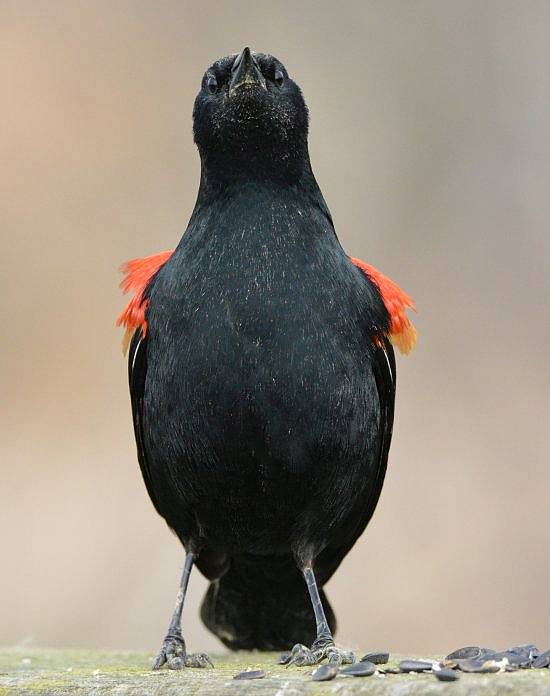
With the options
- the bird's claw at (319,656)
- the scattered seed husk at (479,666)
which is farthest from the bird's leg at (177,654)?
the scattered seed husk at (479,666)

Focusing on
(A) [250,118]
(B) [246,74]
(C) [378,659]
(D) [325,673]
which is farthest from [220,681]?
(B) [246,74]

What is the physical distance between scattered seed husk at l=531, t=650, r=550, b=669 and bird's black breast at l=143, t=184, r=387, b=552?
50.6 inches

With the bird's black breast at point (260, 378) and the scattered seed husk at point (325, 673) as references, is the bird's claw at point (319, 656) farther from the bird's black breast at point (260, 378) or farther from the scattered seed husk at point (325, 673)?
the bird's black breast at point (260, 378)

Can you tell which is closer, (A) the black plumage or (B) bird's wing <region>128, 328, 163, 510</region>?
(A) the black plumage

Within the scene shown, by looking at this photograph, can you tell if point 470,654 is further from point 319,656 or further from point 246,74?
point 246,74

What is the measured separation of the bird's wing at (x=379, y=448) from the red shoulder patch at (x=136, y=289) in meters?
1.06

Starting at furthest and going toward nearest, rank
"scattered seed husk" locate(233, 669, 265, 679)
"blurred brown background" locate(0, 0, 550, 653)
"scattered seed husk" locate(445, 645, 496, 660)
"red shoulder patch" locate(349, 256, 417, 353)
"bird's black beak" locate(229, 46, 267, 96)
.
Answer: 1. "blurred brown background" locate(0, 0, 550, 653)
2. "red shoulder patch" locate(349, 256, 417, 353)
3. "bird's black beak" locate(229, 46, 267, 96)
4. "scattered seed husk" locate(445, 645, 496, 660)
5. "scattered seed husk" locate(233, 669, 265, 679)

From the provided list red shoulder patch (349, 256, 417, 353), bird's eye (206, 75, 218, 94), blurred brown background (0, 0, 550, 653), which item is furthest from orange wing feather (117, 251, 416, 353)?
blurred brown background (0, 0, 550, 653)

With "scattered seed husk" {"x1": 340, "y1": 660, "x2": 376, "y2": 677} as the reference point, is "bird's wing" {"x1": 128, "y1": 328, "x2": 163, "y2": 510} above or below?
above

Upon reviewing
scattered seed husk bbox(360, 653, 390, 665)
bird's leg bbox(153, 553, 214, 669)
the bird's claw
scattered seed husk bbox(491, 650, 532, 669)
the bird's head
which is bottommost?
scattered seed husk bbox(491, 650, 532, 669)

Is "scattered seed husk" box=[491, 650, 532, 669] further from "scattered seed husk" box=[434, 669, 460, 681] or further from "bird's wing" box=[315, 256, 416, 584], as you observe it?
"bird's wing" box=[315, 256, 416, 584]

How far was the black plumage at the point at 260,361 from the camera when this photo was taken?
5.09 meters

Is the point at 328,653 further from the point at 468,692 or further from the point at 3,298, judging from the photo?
the point at 3,298

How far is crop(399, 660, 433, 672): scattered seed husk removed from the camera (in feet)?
13.8
